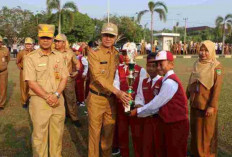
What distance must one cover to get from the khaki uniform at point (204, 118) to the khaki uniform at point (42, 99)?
2090mm

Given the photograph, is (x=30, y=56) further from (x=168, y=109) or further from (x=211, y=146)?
(x=211, y=146)

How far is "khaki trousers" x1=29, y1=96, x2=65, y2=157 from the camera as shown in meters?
3.65

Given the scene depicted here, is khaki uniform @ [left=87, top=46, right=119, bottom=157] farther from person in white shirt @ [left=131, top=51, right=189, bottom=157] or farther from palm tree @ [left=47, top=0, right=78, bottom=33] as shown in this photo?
palm tree @ [left=47, top=0, right=78, bottom=33]

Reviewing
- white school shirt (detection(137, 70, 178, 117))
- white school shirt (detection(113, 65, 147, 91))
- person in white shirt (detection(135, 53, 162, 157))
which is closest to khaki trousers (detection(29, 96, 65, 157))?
white school shirt (detection(113, 65, 147, 91))

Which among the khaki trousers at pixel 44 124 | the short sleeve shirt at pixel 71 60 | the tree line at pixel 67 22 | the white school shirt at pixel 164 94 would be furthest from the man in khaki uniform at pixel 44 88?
the tree line at pixel 67 22

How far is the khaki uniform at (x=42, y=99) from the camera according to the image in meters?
3.63

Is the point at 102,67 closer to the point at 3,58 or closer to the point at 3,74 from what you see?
the point at 3,58

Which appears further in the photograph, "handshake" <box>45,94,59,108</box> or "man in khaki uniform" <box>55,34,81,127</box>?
"man in khaki uniform" <box>55,34,81,127</box>

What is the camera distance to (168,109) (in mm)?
3295

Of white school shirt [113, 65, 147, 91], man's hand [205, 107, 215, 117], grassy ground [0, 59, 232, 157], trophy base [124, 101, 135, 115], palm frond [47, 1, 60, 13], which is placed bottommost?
grassy ground [0, 59, 232, 157]

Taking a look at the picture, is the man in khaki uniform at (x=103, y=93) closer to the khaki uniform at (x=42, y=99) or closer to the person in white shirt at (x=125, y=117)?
the person in white shirt at (x=125, y=117)

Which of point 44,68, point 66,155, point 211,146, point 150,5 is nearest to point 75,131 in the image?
point 66,155

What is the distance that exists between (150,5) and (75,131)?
101 ft

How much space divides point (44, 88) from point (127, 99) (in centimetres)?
118
